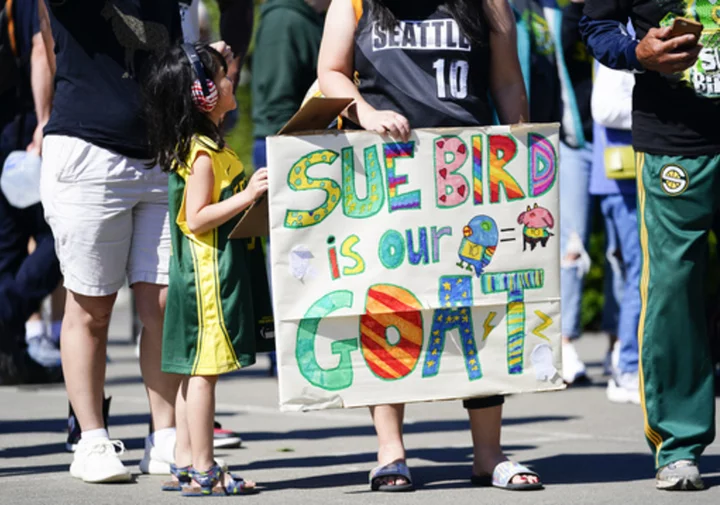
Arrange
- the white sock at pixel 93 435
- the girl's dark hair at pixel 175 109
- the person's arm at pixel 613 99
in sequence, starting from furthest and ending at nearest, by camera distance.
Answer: the person's arm at pixel 613 99
the white sock at pixel 93 435
the girl's dark hair at pixel 175 109

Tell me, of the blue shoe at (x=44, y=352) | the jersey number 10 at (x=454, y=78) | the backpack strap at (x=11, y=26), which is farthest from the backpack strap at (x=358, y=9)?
the blue shoe at (x=44, y=352)

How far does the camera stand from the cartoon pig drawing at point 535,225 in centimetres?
459

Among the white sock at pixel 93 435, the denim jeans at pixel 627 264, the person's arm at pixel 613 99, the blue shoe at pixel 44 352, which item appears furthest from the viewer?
the blue shoe at pixel 44 352

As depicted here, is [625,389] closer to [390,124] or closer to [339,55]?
[339,55]

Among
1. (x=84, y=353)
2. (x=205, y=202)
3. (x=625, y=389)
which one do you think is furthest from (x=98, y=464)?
(x=625, y=389)

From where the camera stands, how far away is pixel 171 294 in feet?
15.9

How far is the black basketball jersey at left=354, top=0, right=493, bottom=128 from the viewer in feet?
15.5

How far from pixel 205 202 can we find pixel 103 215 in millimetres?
548

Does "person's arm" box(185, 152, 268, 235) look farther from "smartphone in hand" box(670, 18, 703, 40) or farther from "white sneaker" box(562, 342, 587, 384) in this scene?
"white sneaker" box(562, 342, 587, 384)

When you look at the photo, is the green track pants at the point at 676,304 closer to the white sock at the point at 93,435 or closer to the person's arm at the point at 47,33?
the white sock at the point at 93,435

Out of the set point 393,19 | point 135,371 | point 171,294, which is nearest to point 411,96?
point 393,19

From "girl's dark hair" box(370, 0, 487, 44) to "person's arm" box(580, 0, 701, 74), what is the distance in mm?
394

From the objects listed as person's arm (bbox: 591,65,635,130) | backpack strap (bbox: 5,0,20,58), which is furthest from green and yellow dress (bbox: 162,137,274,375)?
person's arm (bbox: 591,65,635,130)

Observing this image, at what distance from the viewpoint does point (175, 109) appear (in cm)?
490
